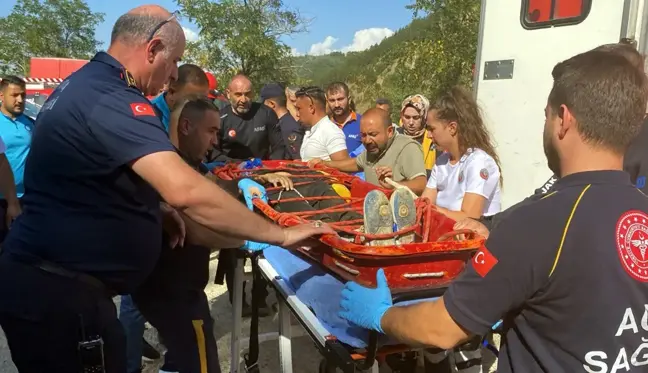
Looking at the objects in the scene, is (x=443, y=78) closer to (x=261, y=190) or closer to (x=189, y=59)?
(x=189, y=59)

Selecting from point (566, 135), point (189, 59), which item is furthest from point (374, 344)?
point (189, 59)

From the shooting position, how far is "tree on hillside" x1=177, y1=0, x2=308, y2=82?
48.6 ft

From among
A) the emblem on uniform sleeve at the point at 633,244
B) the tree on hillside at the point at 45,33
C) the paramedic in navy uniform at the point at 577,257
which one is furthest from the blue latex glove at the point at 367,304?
the tree on hillside at the point at 45,33

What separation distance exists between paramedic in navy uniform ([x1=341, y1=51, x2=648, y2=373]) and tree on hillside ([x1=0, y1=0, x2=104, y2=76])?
32274mm

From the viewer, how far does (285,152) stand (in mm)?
4945

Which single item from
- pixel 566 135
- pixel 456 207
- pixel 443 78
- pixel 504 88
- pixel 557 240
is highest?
pixel 443 78

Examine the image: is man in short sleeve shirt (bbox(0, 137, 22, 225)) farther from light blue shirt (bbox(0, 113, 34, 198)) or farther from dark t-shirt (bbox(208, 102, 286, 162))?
dark t-shirt (bbox(208, 102, 286, 162))

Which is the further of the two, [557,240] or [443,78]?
[443,78]

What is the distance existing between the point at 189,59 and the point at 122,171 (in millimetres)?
14726

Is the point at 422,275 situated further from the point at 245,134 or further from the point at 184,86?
the point at 245,134

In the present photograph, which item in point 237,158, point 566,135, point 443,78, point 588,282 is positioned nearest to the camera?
point 588,282

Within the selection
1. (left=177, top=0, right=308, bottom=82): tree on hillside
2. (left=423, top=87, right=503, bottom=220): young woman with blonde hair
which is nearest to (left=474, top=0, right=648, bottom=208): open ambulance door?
(left=423, top=87, right=503, bottom=220): young woman with blonde hair

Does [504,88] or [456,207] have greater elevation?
[504,88]

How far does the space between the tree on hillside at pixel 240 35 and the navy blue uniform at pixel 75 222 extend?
1372 cm
